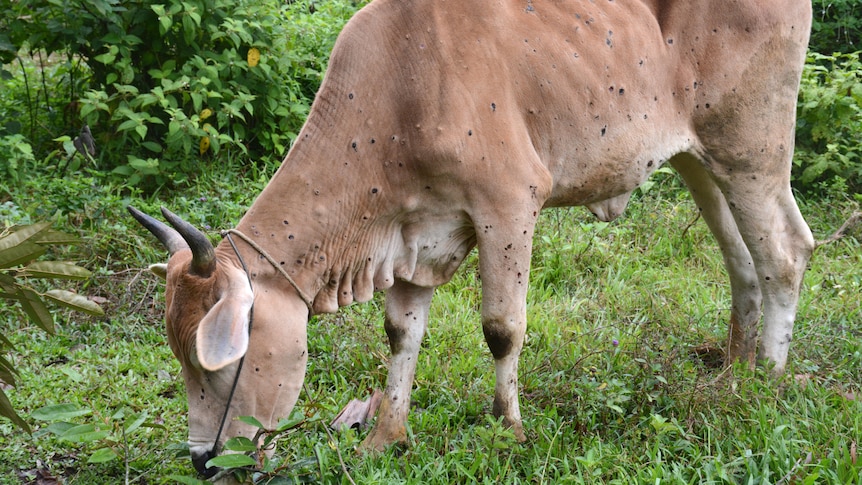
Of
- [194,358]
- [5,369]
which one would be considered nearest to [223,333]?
[194,358]

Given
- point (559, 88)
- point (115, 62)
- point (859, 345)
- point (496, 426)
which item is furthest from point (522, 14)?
point (115, 62)

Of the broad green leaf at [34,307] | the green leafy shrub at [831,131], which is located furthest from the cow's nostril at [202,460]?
the green leafy shrub at [831,131]

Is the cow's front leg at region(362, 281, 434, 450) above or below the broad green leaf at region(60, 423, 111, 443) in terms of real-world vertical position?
below

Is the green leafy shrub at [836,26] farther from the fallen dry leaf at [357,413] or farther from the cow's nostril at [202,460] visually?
the cow's nostril at [202,460]

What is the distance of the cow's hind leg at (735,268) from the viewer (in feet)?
15.3

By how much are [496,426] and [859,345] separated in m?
2.33

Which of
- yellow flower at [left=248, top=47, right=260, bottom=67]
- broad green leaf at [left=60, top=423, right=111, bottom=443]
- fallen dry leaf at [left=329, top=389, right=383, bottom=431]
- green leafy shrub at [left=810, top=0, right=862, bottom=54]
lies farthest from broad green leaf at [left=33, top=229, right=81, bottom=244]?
green leafy shrub at [left=810, top=0, right=862, bottom=54]

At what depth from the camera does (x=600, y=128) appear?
3.87 metres

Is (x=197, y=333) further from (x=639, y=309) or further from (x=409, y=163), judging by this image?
(x=639, y=309)

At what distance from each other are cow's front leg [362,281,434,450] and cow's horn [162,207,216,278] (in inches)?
43.3

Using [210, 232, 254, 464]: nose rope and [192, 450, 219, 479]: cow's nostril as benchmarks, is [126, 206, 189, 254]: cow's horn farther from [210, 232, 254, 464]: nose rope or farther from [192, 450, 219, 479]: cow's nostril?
[192, 450, 219, 479]: cow's nostril

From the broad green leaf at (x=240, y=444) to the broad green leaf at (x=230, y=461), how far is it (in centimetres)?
3

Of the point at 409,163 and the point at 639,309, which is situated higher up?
the point at 409,163

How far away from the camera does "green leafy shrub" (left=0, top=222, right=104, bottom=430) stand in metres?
3.17
